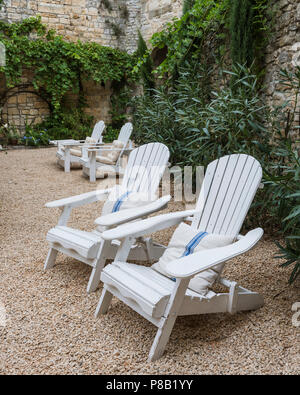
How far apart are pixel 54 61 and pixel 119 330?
9.44 meters

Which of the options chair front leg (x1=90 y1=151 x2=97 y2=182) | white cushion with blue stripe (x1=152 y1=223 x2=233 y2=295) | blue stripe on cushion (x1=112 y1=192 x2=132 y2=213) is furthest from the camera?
chair front leg (x1=90 y1=151 x2=97 y2=182)

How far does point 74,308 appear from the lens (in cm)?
227

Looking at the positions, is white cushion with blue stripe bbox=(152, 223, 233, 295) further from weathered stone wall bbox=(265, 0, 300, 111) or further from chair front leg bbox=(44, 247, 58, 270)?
weathered stone wall bbox=(265, 0, 300, 111)

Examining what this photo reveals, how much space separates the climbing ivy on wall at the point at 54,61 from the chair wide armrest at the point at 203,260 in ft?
29.9

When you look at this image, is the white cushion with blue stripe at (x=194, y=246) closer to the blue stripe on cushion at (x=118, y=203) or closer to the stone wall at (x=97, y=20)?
the blue stripe on cushion at (x=118, y=203)

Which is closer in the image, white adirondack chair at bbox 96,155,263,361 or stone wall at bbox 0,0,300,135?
white adirondack chair at bbox 96,155,263,361

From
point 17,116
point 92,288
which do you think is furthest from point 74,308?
point 17,116

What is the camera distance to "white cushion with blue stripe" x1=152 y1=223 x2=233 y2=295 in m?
2.04

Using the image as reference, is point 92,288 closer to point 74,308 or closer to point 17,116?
point 74,308

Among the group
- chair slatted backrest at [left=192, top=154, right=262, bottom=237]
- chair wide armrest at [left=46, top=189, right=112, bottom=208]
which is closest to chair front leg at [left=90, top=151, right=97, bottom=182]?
chair wide armrest at [left=46, top=189, right=112, bottom=208]

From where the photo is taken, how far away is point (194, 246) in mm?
2195

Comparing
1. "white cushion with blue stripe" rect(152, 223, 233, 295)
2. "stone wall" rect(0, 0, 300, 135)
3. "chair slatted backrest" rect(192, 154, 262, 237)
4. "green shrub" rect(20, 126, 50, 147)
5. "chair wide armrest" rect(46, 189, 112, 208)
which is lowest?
"green shrub" rect(20, 126, 50, 147)

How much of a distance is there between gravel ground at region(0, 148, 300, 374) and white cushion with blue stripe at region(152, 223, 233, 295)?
0.29 m

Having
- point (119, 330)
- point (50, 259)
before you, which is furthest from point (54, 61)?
point (119, 330)
